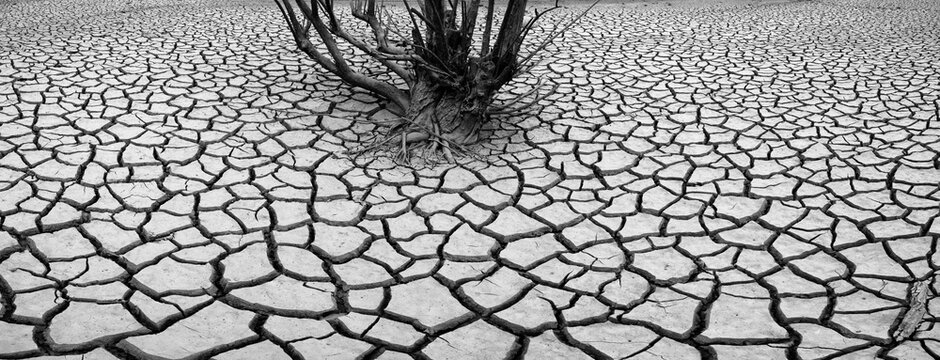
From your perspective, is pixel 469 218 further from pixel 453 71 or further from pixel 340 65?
pixel 340 65

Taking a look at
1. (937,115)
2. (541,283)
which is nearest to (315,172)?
(541,283)

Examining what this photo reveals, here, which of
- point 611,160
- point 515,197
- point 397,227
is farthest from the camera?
point 611,160

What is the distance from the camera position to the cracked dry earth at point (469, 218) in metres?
2.40

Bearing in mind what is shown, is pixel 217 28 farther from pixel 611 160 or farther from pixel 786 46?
pixel 786 46

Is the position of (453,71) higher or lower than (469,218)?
higher

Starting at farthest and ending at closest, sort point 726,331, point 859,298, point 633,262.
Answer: point 633,262 < point 859,298 < point 726,331

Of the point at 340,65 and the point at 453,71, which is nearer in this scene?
the point at 453,71

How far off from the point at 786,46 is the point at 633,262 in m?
4.75

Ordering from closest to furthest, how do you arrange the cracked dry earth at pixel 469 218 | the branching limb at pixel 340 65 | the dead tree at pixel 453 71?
the cracked dry earth at pixel 469 218
the dead tree at pixel 453 71
the branching limb at pixel 340 65

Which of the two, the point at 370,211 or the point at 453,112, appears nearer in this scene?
the point at 370,211

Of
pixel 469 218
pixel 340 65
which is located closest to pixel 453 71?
pixel 340 65

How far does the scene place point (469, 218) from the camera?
3207mm

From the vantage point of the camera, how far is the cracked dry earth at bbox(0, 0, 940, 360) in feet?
7.86

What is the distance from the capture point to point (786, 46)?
674 centimetres
